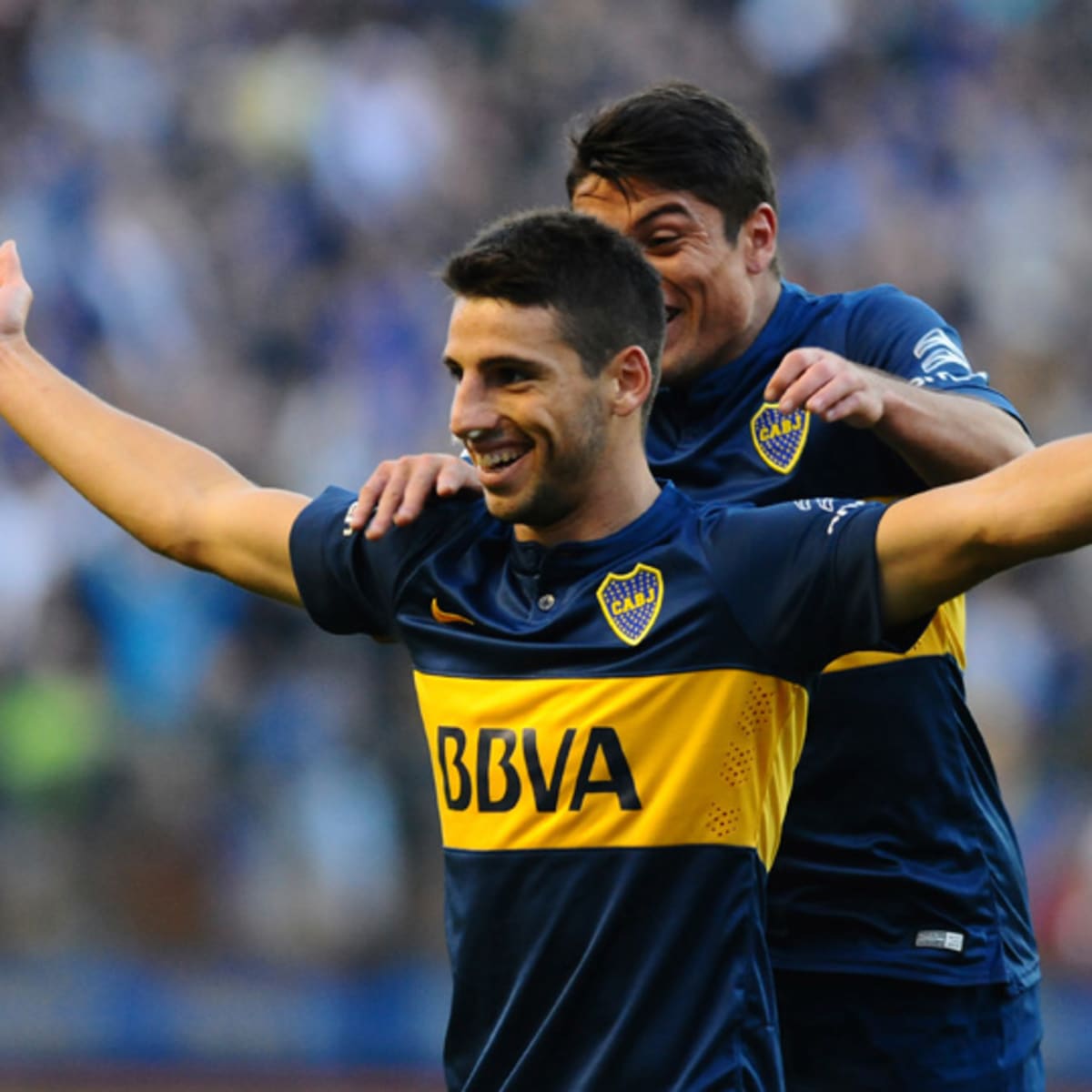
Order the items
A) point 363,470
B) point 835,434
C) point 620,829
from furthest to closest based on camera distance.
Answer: point 363,470
point 835,434
point 620,829

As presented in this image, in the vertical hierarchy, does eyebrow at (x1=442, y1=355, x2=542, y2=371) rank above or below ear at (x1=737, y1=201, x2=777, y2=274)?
below

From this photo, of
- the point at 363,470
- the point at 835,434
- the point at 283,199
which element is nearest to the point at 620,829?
the point at 835,434

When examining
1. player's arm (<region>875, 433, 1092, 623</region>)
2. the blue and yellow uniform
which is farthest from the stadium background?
player's arm (<region>875, 433, 1092, 623</region>)

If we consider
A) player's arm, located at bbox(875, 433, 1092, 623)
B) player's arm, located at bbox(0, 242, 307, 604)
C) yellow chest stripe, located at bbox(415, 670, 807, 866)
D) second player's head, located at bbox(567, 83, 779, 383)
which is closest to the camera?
player's arm, located at bbox(875, 433, 1092, 623)

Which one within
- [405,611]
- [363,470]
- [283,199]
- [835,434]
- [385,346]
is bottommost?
[405,611]

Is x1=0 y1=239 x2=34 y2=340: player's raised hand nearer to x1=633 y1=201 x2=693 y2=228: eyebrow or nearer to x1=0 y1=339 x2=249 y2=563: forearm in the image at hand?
x1=0 y1=339 x2=249 y2=563: forearm

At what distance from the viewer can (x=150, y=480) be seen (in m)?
3.85

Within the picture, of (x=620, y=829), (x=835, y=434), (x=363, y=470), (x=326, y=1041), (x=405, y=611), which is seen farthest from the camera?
(x=363, y=470)

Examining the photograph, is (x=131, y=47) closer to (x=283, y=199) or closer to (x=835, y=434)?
(x=283, y=199)

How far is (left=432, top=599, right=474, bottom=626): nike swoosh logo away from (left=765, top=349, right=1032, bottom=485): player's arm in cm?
A: 62

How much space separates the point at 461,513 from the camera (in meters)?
3.64

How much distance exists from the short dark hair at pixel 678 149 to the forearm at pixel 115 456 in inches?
36.3

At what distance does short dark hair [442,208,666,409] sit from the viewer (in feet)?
11.0

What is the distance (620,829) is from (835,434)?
100cm
